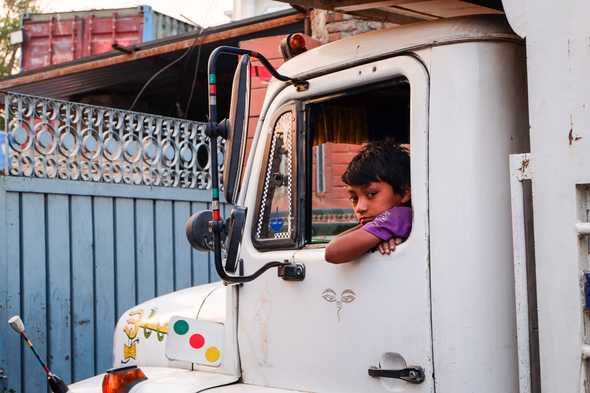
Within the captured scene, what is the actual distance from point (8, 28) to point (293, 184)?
26.4 meters

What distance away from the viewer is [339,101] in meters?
3.02

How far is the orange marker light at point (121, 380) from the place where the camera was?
3.05 metres

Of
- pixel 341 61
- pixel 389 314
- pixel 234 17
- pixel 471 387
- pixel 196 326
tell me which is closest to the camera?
pixel 471 387

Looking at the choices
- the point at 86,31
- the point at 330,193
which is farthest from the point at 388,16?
the point at 86,31

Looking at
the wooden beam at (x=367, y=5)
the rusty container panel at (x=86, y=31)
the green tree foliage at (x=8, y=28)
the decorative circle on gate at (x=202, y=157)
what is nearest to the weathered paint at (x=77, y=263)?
the decorative circle on gate at (x=202, y=157)

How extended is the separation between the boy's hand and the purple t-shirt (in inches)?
0.5

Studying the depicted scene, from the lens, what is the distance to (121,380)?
3064mm

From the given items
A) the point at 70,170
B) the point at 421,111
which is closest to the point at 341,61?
the point at 421,111

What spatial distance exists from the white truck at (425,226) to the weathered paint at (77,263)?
10.1 feet

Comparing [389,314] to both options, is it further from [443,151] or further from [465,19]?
[465,19]

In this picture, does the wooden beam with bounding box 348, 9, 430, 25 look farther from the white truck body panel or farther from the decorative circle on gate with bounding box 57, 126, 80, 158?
the decorative circle on gate with bounding box 57, 126, 80, 158

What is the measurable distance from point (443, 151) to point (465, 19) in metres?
0.43

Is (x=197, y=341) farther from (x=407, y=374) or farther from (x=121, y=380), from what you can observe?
(x=407, y=374)

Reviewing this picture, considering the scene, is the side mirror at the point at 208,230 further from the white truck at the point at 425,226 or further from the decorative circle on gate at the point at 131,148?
the decorative circle on gate at the point at 131,148
